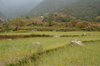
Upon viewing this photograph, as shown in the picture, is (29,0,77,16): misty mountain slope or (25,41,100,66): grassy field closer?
(25,41,100,66): grassy field

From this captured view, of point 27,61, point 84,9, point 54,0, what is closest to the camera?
point 27,61

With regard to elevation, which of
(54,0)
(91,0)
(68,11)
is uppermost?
(54,0)

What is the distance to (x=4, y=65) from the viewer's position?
3.47 metres

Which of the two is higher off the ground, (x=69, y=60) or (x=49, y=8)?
(x=49, y=8)

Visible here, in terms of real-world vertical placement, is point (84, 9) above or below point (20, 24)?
above

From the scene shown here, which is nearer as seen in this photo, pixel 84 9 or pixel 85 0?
pixel 84 9

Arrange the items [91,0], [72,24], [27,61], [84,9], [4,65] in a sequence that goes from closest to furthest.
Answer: [4,65] < [27,61] < [72,24] < [84,9] < [91,0]

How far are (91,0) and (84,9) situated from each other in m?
18.9

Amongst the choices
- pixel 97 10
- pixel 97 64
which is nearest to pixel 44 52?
pixel 97 64

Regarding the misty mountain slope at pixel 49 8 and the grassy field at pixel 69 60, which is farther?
the misty mountain slope at pixel 49 8

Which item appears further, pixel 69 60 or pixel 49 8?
pixel 49 8

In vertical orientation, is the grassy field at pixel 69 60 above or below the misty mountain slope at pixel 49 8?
below

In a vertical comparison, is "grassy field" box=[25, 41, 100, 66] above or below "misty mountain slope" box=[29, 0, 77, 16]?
below

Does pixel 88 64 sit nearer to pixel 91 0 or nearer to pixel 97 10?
pixel 97 10
